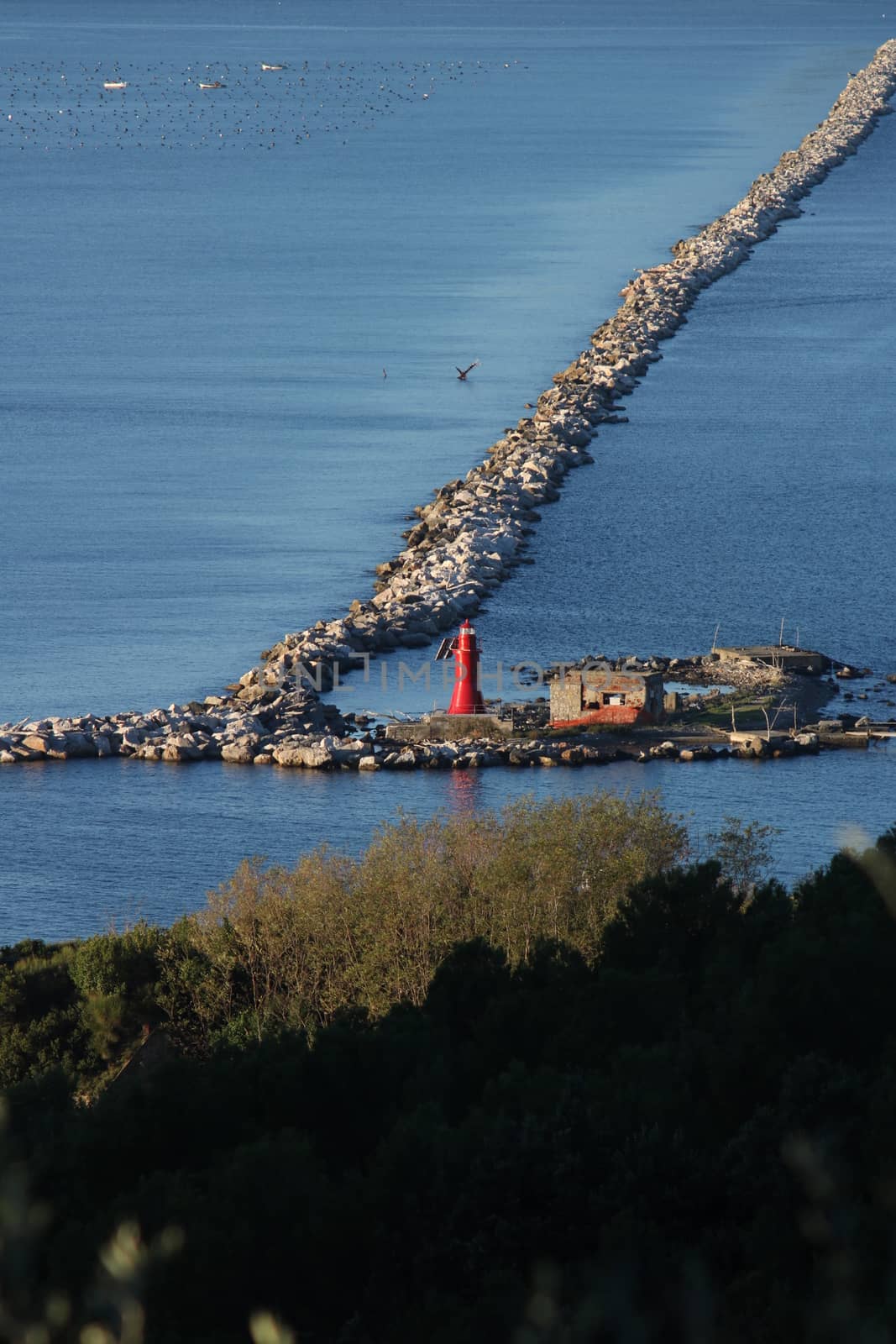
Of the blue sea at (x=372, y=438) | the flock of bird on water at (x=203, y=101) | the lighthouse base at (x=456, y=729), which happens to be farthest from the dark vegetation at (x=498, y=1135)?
the flock of bird on water at (x=203, y=101)

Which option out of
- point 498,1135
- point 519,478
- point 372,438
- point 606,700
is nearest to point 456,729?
point 606,700

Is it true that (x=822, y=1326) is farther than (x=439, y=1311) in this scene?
No

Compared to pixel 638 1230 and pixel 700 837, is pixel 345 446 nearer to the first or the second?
pixel 700 837

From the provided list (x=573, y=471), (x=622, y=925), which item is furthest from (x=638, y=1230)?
(x=573, y=471)

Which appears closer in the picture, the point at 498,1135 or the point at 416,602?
the point at 498,1135

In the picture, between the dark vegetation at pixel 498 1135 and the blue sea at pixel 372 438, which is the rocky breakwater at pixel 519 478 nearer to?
the blue sea at pixel 372 438

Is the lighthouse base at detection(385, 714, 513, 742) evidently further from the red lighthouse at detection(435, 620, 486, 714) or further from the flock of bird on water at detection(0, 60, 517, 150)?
the flock of bird on water at detection(0, 60, 517, 150)

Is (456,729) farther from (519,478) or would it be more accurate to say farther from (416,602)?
(519,478)

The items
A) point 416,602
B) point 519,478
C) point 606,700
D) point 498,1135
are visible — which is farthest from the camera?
point 519,478
